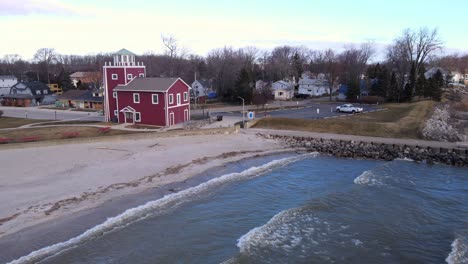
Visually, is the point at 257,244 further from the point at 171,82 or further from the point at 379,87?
the point at 379,87

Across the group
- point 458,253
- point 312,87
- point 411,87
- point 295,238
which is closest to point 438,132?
point 458,253

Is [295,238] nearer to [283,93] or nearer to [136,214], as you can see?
[136,214]

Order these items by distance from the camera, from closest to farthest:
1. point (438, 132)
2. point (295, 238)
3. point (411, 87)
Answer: point (295, 238) < point (438, 132) < point (411, 87)

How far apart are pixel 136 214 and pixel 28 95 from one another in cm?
7166

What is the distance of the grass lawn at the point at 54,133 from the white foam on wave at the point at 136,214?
16.7 meters

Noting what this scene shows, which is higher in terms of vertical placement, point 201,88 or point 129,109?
point 201,88

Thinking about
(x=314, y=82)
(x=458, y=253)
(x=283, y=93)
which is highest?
(x=314, y=82)

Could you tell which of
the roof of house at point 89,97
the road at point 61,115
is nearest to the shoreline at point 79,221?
the road at point 61,115

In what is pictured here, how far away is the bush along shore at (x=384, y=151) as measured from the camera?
2909cm

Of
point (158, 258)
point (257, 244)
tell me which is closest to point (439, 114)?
point (257, 244)

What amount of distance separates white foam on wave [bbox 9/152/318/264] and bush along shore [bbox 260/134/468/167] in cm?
725

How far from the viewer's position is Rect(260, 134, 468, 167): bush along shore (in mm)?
29094

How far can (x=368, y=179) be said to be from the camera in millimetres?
24438

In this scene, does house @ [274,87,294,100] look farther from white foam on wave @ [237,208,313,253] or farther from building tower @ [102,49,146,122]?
white foam on wave @ [237,208,313,253]
